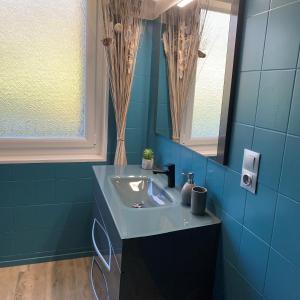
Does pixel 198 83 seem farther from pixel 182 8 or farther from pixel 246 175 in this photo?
pixel 246 175

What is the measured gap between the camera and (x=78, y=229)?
223 centimetres

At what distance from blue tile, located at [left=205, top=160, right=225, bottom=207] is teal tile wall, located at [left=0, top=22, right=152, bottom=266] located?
97 centimetres

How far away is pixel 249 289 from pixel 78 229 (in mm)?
1480

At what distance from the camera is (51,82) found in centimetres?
203

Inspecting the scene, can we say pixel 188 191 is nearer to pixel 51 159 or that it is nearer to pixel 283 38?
pixel 283 38

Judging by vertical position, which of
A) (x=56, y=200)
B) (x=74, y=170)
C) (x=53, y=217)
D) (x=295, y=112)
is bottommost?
(x=53, y=217)

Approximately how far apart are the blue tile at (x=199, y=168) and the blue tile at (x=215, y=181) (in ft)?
0.13

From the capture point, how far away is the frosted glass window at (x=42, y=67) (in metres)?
1.90

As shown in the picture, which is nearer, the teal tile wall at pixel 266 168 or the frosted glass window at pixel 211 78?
the teal tile wall at pixel 266 168

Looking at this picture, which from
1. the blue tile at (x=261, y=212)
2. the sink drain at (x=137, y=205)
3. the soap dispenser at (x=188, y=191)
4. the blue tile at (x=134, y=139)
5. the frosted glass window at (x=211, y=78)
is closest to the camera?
the blue tile at (x=261, y=212)

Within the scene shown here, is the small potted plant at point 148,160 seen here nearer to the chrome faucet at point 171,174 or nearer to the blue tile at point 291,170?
the chrome faucet at point 171,174

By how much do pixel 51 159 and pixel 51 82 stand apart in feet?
1.82

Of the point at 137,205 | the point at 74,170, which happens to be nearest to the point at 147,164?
the point at 137,205

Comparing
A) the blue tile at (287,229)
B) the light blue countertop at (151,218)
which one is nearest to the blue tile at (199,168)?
the light blue countertop at (151,218)
